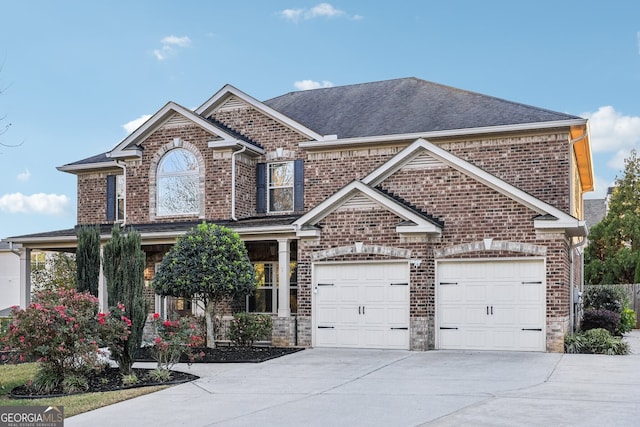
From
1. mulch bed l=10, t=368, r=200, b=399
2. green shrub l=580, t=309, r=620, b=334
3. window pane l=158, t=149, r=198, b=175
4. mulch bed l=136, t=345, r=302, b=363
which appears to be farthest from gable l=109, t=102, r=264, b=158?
green shrub l=580, t=309, r=620, b=334

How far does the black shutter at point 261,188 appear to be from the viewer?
22.6 meters

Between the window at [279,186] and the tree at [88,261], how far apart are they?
5505 mm

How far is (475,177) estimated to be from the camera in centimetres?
1756

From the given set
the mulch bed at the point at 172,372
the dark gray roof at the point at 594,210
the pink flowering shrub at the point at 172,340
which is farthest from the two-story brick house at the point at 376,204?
the dark gray roof at the point at 594,210

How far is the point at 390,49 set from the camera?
21.5 metres

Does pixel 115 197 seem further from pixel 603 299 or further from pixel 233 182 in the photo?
pixel 603 299

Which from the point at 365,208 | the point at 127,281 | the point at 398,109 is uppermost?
the point at 398,109

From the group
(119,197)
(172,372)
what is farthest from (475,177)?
(119,197)

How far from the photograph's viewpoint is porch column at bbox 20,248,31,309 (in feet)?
73.1

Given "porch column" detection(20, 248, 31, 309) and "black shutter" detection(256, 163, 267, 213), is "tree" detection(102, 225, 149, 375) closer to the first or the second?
"black shutter" detection(256, 163, 267, 213)

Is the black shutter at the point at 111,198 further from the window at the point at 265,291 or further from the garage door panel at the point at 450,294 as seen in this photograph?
the garage door panel at the point at 450,294

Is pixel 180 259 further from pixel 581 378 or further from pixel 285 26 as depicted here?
pixel 581 378

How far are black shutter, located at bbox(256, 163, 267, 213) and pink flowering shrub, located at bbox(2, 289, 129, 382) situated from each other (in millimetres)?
9148

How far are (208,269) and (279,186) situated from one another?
544cm
